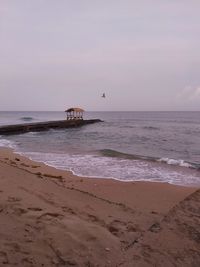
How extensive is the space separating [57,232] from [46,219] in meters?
0.50

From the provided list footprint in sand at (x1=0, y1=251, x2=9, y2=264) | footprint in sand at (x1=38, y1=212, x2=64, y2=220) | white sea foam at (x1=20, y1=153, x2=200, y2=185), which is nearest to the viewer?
footprint in sand at (x1=0, y1=251, x2=9, y2=264)

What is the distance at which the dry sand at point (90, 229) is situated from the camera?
3.97 meters

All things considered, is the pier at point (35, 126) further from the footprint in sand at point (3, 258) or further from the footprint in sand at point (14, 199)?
the footprint in sand at point (3, 258)

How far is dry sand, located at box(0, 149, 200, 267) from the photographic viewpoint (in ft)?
13.0

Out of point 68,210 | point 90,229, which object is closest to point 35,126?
point 68,210

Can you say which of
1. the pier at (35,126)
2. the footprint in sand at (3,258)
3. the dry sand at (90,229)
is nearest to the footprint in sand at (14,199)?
the dry sand at (90,229)

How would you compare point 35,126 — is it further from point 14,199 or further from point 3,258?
point 3,258

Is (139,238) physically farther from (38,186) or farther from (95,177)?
(95,177)

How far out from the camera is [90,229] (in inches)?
192

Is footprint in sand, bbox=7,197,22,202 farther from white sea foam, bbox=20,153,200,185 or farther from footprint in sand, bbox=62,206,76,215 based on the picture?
white sea foam, bbox=20,153,200,185

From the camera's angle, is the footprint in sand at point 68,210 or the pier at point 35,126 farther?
the pier at point 35,126

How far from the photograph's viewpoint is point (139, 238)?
16.2ft

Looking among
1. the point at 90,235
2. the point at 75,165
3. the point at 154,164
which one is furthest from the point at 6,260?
the point at 154,164

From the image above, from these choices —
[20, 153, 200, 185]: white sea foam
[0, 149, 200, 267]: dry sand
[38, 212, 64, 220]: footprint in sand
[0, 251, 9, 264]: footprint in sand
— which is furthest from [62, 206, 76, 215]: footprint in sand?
[20, 153, 200, 185]: white sea foam
